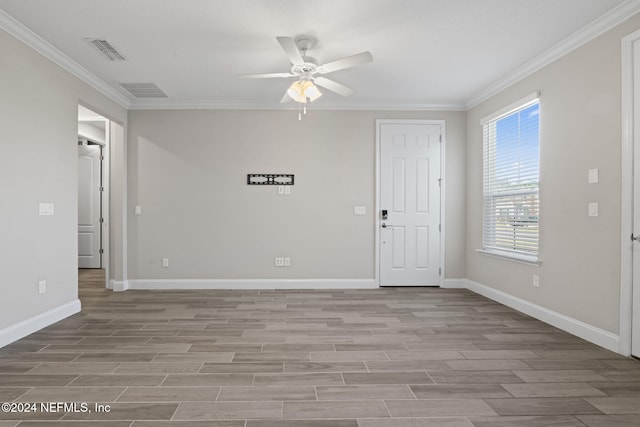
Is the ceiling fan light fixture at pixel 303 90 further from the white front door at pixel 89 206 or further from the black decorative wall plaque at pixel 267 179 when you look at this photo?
the white front door at pixel 89 206

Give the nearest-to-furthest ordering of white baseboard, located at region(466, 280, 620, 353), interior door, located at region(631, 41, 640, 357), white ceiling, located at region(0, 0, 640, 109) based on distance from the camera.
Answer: interior door, located at region(631, 41, 640, 357)
white ceiling, located at region(0, 0, 640, 109)
white baseboard, located at region(466, 280, 620, 353)

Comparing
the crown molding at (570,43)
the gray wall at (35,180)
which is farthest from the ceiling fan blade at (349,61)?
the gray wall at (35,180)

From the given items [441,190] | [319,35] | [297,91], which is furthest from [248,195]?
[441,190]

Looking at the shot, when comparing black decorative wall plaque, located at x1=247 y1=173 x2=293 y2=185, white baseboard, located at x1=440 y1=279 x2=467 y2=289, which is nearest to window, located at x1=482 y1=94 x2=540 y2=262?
white baseboard, located at x1=440 y1=279 x2=467 y2=289

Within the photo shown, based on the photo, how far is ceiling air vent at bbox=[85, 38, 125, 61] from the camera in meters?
3.41

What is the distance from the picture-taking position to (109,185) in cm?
530

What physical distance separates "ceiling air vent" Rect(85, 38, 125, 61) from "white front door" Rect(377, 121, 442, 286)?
3.52m

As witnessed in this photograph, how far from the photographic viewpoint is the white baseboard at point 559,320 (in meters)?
2.96

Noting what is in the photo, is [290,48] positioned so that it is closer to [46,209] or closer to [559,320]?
[46,209]

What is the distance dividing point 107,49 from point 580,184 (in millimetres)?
4879

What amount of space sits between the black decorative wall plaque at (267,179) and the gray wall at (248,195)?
0.08 meters

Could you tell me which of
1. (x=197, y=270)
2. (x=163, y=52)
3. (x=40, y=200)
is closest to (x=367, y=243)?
(x=197, y=270)

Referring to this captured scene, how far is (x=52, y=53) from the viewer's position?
11.6 feet

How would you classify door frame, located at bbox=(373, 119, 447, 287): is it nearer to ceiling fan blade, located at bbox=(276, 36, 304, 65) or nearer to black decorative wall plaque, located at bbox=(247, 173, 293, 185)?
black decorative wall plaque, located at bbox=(247, 173, 293, 185)
